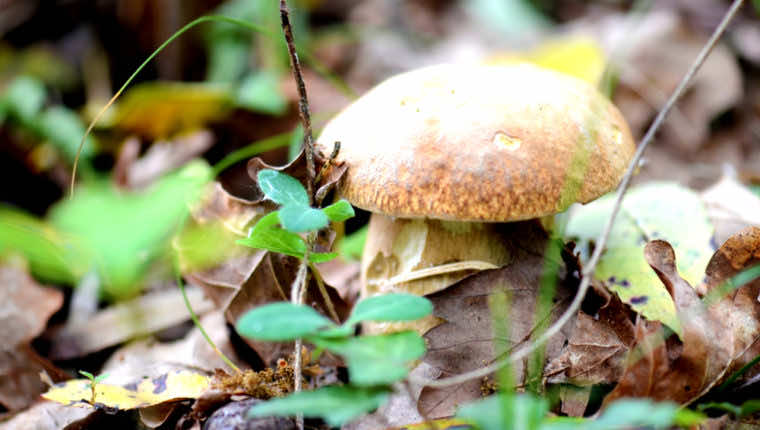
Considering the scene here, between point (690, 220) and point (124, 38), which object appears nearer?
point (690, 220)

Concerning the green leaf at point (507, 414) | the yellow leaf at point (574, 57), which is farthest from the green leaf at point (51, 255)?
the yellow leaf at point (574, 57)

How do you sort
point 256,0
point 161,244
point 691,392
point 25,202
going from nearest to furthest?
point 691,392, point 161,244, point 25,202, point 256,0

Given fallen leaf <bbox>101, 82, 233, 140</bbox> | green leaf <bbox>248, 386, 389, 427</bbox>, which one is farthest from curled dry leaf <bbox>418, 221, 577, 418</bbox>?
fallen leaf <bbox>101, 82, 233, 140</bbox>

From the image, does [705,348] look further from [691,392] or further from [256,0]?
[256,0]

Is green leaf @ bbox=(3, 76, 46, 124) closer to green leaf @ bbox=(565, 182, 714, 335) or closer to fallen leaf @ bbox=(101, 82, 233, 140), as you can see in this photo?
fallen leaf @ bbox=(101, 82, 233, 140)

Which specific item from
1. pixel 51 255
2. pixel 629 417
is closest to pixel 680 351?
pixel 629 417

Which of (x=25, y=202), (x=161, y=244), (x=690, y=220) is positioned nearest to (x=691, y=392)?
(x=690, y=220)

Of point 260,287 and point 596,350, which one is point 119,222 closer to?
point 260,287
